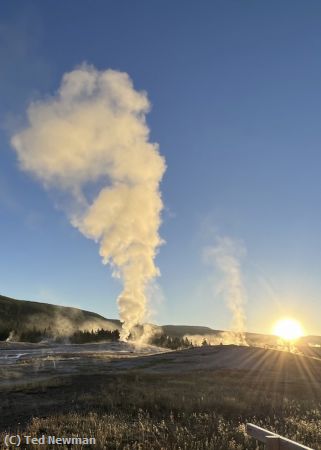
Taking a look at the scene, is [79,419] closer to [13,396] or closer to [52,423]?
[52,423]

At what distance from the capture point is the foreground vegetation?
13.1 metres

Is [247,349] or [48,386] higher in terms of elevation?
[247,349]

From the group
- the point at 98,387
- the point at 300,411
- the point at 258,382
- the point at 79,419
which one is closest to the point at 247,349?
the point at 258,382

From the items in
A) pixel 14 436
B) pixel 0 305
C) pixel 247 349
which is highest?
pixel 0 305

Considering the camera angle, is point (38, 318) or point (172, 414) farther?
point (38, 318)

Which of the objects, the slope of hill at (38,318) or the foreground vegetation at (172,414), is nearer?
the foreground vegetation at (172,414)

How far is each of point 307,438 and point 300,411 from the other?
6416 mm

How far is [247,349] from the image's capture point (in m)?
51.0

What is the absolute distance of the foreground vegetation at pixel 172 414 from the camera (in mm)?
13062

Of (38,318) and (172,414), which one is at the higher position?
(38,318)

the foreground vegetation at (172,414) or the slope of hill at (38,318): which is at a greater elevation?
the slope of hill at (38,318)

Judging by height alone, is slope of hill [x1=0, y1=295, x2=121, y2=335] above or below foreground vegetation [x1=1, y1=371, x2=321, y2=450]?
above

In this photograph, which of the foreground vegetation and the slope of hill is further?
the slope of hill

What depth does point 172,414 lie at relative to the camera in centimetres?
1683
